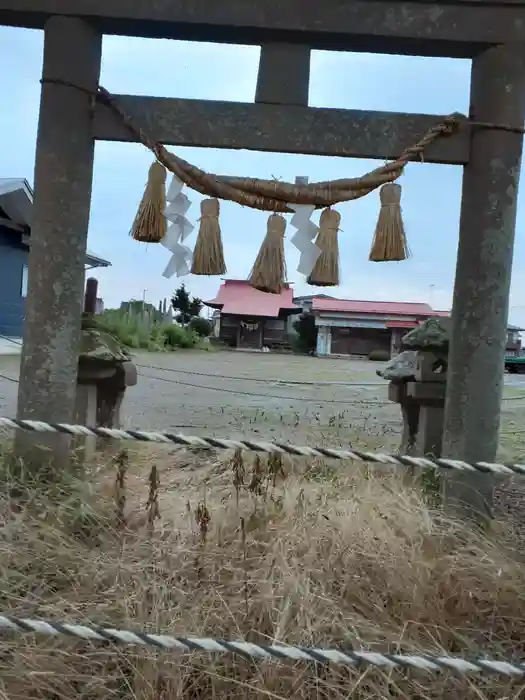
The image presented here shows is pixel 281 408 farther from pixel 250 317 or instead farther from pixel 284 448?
pixel 250 317

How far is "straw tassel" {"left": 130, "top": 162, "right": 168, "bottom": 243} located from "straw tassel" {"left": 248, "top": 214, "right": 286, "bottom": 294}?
0.46m

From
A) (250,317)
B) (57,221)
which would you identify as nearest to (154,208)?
(57,221)

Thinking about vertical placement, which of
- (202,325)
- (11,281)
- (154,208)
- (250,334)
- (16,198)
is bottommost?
(250,334)

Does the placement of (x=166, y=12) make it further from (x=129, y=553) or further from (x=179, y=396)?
(x=179, y=396)

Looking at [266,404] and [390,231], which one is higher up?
[390,231]

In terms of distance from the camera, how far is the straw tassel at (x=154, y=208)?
2.78 metres

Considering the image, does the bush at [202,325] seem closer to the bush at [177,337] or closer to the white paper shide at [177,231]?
the bush at [177,337]

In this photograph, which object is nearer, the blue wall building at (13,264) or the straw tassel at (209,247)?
the straw tassel at (209,247)

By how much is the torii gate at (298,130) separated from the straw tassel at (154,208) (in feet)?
0.49

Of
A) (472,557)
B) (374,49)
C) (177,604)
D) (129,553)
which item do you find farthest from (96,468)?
(374,49)

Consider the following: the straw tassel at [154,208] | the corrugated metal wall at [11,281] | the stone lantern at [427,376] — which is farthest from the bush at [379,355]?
the straw tassel at [154,208]

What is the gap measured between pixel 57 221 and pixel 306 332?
1311cm

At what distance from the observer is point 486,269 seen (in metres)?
2.69

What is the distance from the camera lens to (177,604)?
1.83m
